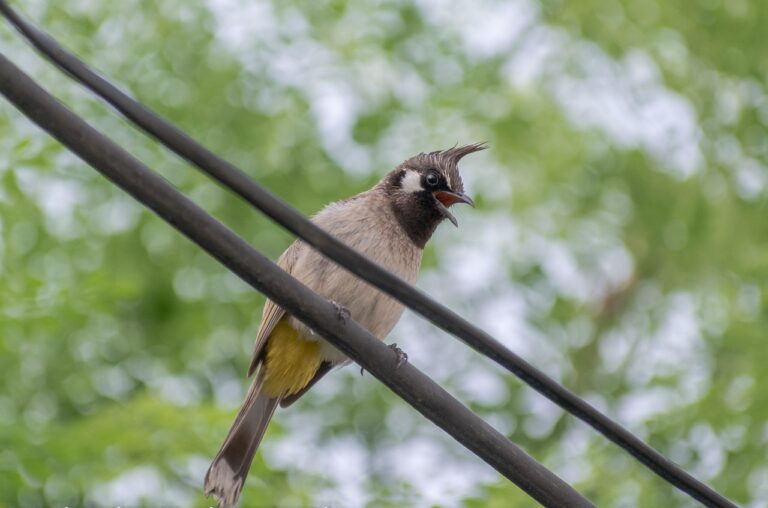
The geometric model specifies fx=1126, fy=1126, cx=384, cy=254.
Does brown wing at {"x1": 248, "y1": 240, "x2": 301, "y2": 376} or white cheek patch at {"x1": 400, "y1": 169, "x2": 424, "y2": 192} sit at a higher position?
white cheek patch at {"x1": 400, "y1": 169, "x2": 424, "y2": 192}

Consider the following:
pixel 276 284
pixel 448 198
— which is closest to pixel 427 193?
pixel 448 198

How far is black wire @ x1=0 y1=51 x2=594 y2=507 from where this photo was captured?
221 cm

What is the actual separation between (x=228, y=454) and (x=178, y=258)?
3004mm

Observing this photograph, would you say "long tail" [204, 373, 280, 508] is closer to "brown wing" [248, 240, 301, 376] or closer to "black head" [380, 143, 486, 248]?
"brown wing" [248, 240, 301, 376]

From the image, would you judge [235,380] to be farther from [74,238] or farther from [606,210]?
[606,210]

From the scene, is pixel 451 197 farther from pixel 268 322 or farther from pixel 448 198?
pixel 268 322

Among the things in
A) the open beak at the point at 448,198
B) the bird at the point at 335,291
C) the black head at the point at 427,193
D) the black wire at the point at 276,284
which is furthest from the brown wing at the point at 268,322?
the black wire at the point at 276,284

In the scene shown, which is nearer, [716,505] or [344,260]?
[344,260]

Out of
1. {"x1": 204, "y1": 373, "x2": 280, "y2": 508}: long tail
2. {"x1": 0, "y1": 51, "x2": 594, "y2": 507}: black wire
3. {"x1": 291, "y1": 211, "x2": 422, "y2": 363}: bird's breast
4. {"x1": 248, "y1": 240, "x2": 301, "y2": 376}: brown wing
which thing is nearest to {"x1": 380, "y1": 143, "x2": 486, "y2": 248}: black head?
{"x1": 291, "y1": 211, "x2": 422, "y2": 363}: bird's breast

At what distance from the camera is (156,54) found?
756 cm

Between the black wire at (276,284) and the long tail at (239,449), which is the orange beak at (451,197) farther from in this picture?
the black wire at (276,284)

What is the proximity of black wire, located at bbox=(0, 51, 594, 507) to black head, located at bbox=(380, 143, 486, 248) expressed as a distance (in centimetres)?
241

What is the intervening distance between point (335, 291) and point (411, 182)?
0.75 meters

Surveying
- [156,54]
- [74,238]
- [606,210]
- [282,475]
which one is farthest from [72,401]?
[606,210]
